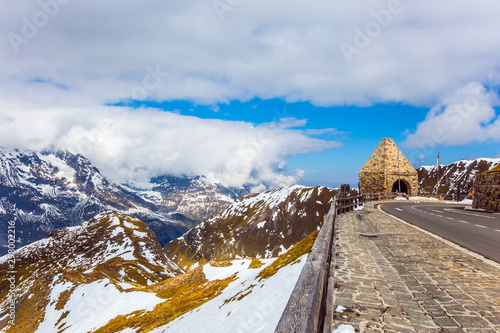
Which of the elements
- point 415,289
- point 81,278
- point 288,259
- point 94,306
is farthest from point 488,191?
point 81,278

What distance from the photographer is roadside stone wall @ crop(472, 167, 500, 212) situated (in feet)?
91.0

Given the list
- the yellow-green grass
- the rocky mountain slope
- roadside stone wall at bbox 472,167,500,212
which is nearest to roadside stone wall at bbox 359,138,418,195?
roadside stone wall at bbox 472,167,500,212

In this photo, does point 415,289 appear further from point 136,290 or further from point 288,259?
point 136,290

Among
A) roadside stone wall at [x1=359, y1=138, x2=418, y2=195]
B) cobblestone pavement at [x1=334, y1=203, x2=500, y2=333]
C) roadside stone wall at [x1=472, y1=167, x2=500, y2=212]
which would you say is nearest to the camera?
cobblestone pavement at [x1=334, y1=203, x2=500, y2=333]

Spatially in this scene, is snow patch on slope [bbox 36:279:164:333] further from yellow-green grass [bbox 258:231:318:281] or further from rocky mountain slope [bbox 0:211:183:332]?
yellow-green grass [bbox 258:231:318:281]

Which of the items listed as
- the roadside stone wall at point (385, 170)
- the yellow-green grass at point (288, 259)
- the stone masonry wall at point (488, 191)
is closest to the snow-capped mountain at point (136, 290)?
the yellow-green grass at point (288, 259)

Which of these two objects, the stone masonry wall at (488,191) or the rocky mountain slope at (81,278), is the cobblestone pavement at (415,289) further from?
the rocky mountain slope at (81,278)

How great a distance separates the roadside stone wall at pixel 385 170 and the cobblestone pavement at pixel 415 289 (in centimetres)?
4055

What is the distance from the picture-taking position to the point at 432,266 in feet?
30.5

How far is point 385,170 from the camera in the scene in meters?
49.6

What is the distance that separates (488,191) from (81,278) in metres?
106

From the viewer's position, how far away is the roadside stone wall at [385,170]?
49.9 m

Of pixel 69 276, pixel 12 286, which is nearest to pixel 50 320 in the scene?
pixel 69 276

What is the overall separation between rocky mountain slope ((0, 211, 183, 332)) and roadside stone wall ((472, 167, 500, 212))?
45.7 metres
